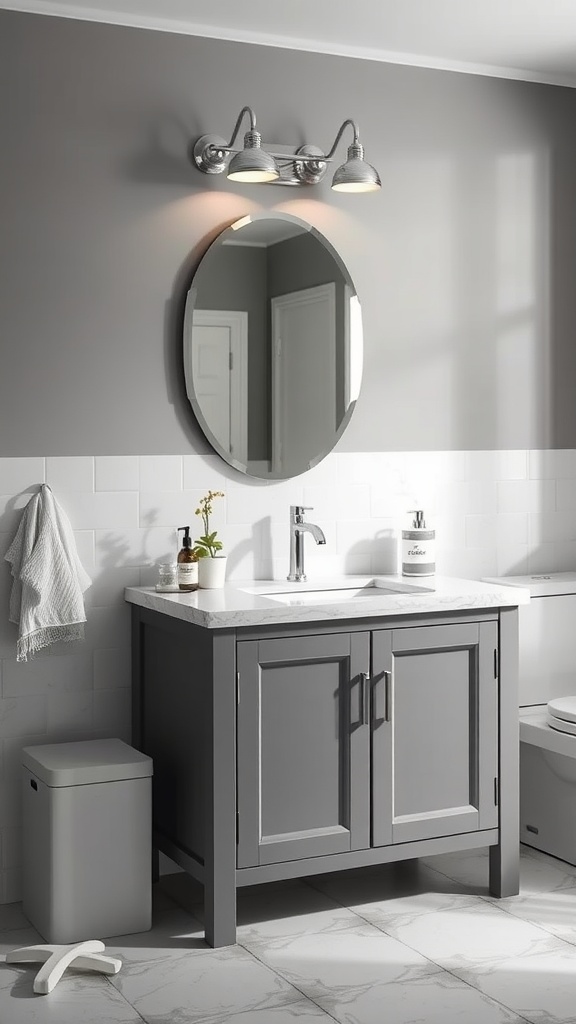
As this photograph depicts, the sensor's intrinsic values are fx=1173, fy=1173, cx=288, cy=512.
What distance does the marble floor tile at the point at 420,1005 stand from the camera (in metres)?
2.60

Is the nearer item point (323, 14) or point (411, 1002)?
point (411, 1002)

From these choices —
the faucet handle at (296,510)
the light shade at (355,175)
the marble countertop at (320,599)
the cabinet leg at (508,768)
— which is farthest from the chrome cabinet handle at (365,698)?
the light shade at (355,175)

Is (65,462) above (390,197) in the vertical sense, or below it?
below

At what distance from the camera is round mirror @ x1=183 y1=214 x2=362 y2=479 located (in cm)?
356

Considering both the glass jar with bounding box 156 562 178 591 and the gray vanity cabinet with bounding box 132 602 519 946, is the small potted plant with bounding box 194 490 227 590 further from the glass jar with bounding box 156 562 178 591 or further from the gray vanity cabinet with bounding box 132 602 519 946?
the gray vanity cabinet with bounding box 132 602 519 946

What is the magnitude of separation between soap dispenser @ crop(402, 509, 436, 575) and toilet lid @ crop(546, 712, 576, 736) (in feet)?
1.93

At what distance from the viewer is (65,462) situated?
340 centimetres

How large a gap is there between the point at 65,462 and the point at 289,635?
864 mm

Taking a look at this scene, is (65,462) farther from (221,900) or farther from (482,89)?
(482,89)

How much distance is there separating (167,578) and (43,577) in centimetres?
36

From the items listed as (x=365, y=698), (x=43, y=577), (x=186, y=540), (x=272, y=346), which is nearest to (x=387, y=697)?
(x=365, y=698)

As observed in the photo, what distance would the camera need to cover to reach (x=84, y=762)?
3.12m

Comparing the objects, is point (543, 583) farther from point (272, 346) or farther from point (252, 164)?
point (252, 164)

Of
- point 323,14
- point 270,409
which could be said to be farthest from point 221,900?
point 323,14
